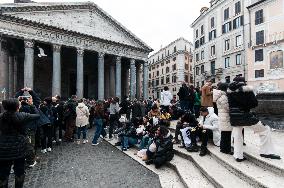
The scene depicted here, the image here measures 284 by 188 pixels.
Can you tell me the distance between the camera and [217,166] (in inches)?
216

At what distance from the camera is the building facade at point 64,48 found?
21156 mm

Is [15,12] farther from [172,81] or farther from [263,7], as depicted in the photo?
[172,81]

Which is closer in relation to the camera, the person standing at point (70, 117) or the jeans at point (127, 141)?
the jeans at point (127, 141)

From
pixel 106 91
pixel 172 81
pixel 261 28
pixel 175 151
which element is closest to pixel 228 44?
pixel 261 28

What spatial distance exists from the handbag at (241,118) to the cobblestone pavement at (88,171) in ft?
7.29

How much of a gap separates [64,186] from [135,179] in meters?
1.66

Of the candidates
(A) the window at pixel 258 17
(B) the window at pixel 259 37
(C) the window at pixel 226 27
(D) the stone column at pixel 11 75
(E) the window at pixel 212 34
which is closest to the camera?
(D) the stone column at pixel 11 75

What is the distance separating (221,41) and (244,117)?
3309cm

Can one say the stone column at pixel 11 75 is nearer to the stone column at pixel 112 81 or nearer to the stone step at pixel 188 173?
the stone column at pixel 112 81

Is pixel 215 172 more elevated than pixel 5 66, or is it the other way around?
pixel 5 66

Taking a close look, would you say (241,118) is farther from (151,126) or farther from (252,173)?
(151,126)

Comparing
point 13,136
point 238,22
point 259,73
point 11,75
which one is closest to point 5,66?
point 11,75

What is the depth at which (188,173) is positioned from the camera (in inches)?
227

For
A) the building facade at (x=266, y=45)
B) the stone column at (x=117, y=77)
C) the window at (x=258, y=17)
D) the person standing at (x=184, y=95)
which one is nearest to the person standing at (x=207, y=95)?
the person standing at (x=184, y=95)
